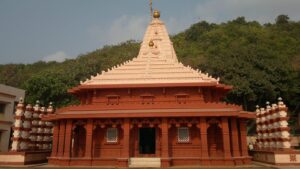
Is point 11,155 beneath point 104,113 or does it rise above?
beneath

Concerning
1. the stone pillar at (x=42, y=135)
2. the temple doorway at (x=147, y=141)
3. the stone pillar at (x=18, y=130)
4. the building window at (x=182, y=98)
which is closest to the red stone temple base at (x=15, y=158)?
the stone pillar at (x=18, y=130)

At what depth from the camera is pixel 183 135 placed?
17.5 m

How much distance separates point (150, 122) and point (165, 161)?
2380 mm

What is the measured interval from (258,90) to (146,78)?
2176cm

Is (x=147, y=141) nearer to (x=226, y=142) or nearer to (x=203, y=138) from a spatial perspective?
(x=203, y=138)

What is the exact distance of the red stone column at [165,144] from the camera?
15797 millimetres

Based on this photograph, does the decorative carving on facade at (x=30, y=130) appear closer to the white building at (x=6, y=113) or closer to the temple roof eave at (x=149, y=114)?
the temple roof eave at (x=149, y=114)

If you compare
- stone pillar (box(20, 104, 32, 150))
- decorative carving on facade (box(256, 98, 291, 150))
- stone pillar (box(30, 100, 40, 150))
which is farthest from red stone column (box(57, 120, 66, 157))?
decorative carving on facade (box(256, 98, 291, 150))

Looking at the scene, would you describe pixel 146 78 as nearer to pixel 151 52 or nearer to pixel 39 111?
pixel 151 52

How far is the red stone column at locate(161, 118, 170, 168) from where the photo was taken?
15797 mm

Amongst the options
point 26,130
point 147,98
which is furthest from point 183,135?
point 26,130

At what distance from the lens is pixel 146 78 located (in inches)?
753

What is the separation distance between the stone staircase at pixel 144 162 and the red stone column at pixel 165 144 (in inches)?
18.9

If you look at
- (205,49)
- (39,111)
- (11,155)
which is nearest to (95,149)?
(11,155)
